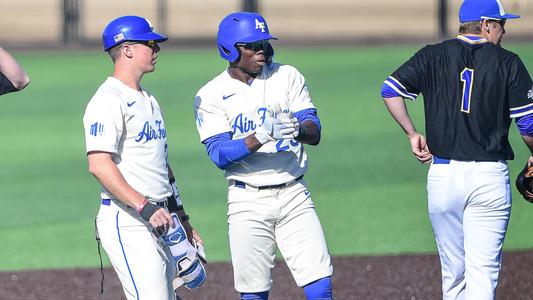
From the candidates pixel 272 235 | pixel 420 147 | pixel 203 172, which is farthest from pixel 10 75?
pixel 203 172

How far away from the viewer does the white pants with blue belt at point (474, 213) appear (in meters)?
5.98

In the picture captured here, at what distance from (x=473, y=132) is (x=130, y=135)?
1933 millimetres

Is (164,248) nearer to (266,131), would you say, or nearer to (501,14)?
(266,131)

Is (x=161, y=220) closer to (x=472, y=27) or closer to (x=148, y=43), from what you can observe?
(x=148, y=43)

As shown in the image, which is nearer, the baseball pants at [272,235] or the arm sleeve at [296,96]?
the baseball pants at [272,235]

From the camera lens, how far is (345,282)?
830 cm

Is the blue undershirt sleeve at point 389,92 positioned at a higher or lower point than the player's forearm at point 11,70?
lower

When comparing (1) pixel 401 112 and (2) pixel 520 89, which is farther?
(1) pixel 401 112

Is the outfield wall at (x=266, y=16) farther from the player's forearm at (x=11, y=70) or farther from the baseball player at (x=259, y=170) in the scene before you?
the player's forearm at (x=11, y=70)

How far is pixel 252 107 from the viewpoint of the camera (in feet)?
20.5

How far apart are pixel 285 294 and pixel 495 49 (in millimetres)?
2824

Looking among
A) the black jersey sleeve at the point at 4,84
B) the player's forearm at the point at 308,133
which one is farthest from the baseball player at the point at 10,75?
the player's forearm at the point at 308,133

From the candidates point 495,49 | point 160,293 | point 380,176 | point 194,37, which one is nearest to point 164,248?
point 160,293

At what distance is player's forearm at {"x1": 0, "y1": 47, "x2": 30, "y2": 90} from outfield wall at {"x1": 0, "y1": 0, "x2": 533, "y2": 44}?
22.2 meters
